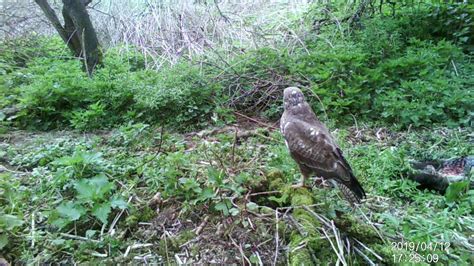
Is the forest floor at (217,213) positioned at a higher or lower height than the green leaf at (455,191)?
higher

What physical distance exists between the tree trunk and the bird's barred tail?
13.8 feet

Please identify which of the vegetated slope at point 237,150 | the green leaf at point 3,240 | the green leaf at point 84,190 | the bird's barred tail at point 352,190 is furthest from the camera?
the bird's barred tail at point 352,190

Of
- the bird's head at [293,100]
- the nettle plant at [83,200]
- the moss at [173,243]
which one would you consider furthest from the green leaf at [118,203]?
the bird's head at [293,100]

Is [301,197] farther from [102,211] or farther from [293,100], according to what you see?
[102,211]

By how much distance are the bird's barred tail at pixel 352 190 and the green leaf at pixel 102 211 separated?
146 cm

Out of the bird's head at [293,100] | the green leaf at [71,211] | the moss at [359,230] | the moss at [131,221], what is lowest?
the moss at [359,230]

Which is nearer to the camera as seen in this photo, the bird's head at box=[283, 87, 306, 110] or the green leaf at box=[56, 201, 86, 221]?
the green leaf at box=[56, 201, 86, 221]

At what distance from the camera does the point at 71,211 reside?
2.19m

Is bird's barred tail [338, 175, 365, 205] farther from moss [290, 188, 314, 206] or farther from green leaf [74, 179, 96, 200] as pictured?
green leaf [74, 179, 96, 200]

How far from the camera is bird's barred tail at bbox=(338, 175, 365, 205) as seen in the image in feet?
7.80

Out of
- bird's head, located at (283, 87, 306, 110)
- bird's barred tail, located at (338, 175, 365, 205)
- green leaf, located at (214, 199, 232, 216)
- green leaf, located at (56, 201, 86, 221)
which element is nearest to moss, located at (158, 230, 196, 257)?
green leaf, located at (214, 199, 232, 216)

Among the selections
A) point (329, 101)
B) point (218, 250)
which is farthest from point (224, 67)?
point (218, 250)

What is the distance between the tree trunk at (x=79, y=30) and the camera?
17.7 ft

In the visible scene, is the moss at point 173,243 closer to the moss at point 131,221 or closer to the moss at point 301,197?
the moss at point 131,221
